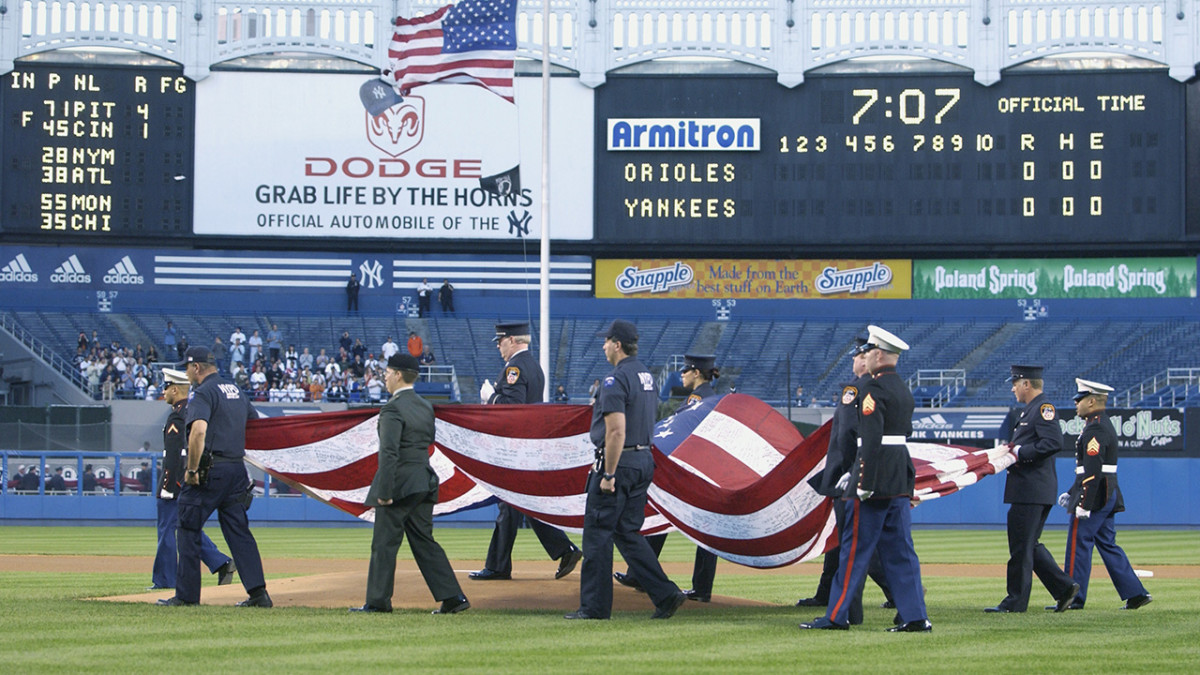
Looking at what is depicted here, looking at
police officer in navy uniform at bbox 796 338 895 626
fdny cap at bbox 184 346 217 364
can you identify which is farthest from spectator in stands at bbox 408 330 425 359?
police officer in navy uniform at bbox 796 338 895 626

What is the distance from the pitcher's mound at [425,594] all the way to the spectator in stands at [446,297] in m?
31.2

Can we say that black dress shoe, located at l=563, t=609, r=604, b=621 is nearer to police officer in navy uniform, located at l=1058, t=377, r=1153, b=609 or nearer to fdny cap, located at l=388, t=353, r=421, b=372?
fdny cap, located at l=388, t=353, r=421, b=372

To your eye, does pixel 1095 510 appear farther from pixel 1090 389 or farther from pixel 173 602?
pixel 173 602

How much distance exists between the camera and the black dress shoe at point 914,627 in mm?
8906

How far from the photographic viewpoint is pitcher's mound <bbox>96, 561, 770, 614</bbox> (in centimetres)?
1019

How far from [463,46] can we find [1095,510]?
15.4m

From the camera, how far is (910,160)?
3938cm

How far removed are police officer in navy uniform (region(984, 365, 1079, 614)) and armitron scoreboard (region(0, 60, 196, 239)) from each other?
33.4m

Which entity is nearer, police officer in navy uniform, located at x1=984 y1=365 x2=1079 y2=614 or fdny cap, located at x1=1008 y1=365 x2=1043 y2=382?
police officer in navy uniform, located at x1=984 y1=365 x2=1079 y2=614

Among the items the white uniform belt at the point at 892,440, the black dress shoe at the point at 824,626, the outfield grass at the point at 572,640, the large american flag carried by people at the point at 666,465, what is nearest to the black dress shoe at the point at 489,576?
the large american flag carried by people at the point at 666,465

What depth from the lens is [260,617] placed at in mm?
9227

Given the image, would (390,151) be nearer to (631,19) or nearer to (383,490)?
(631,19)

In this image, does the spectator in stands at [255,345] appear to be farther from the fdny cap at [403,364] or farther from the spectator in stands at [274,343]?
the fdny cap at [403,364]

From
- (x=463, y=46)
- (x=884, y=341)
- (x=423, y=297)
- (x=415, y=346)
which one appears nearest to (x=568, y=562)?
(x=884, y=341)
